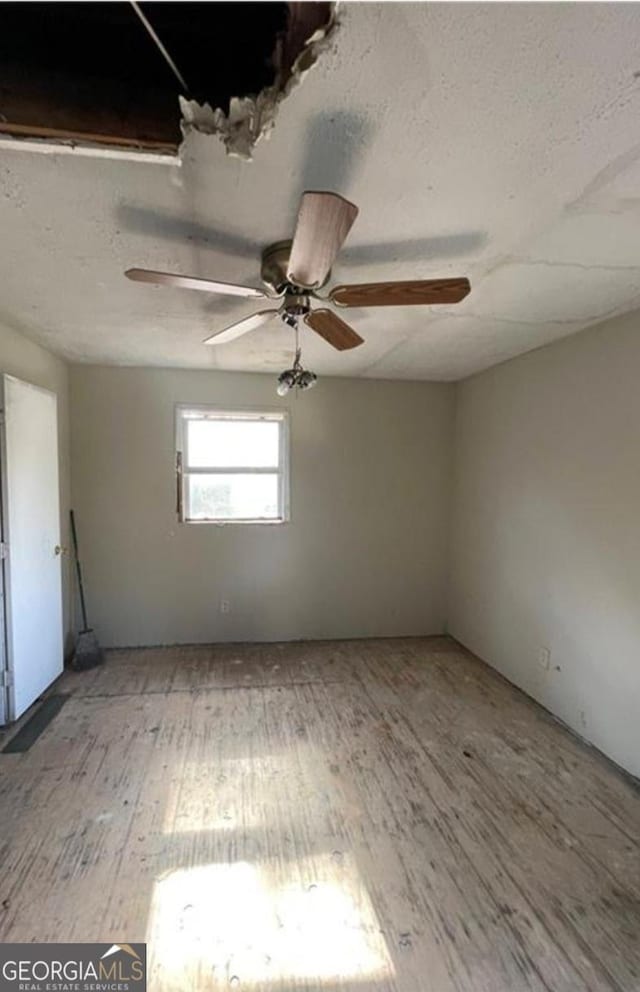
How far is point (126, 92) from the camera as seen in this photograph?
1088 mm

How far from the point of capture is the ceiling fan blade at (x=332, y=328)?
1843 mm

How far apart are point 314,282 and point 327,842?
219 centimetres

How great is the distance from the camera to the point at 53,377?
11.1 ft

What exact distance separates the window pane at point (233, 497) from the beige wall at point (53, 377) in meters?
0.96

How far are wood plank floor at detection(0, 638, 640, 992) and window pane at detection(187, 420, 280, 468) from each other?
6.09ft

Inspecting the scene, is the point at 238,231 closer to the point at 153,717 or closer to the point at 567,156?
the point at 567,156

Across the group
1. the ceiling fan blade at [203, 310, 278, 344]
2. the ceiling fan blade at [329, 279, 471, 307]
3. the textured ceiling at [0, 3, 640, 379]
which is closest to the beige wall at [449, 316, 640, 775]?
the textured ceiling at [0, 3, 640, 379]

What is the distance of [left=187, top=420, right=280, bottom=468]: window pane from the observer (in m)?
3.95

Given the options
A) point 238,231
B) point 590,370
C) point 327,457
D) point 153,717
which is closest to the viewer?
point 238,231

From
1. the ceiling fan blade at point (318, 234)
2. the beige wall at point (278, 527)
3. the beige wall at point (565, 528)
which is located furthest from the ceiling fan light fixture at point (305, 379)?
the beige wall at point (278, 527)

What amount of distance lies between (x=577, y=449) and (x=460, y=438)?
57.9 inches

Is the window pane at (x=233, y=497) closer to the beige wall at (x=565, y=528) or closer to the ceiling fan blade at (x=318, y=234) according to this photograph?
the beige wall at (x=565, y=528)

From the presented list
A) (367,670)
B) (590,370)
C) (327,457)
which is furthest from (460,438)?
(367,670)

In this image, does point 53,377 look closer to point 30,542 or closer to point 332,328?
point 30,542
